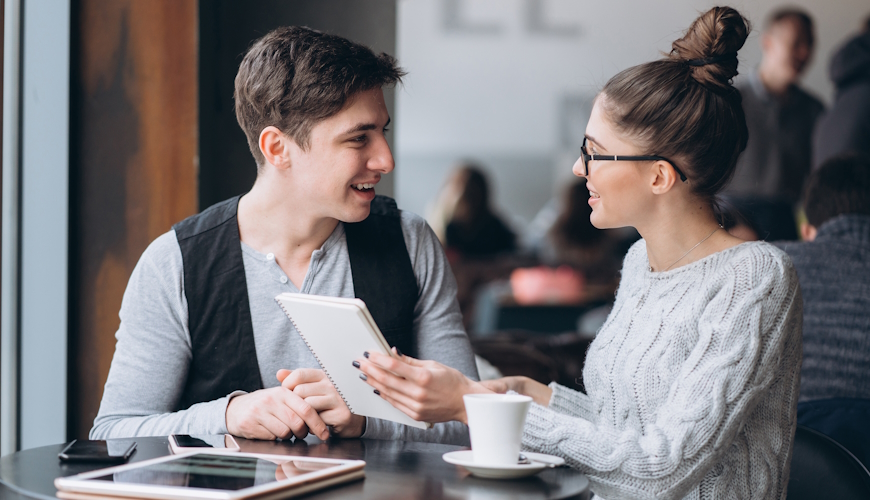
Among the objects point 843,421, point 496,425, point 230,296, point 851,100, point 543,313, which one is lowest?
point 543,313

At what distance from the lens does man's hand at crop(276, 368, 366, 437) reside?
1241 mm

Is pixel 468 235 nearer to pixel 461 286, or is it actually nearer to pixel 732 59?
pixel 461 286

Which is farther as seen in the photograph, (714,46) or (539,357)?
(539,357)

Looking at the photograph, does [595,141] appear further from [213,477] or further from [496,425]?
[213,477]

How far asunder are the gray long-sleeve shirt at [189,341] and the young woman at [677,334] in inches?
8.7

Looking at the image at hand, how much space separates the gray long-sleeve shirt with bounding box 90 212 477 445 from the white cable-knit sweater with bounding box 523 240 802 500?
275mm

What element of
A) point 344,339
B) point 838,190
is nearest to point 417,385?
point 344,339

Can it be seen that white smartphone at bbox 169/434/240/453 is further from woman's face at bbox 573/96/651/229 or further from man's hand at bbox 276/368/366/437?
woman's face at bbox 573/96/651/229


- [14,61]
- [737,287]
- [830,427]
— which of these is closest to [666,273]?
[737,287]

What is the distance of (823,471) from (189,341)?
1.11 meters

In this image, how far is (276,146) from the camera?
4.92ft

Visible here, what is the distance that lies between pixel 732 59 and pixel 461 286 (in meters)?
3.79

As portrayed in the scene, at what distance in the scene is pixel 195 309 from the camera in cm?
143

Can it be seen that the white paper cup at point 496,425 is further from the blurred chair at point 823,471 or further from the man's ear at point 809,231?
the man's ear at point 809,231
